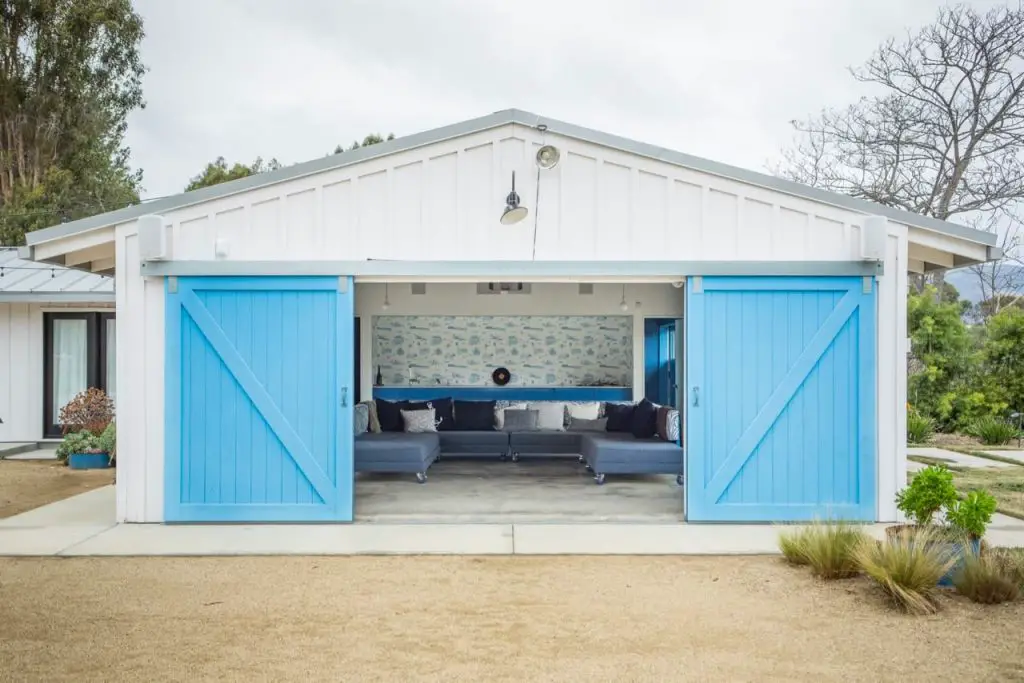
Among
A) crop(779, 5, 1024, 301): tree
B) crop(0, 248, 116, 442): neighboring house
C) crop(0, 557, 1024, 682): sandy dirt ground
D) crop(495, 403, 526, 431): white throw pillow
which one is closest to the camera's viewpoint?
crop(0, 557, 1024, 682): sandy dirt ground

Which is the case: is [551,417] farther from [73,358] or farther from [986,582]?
[986,582]

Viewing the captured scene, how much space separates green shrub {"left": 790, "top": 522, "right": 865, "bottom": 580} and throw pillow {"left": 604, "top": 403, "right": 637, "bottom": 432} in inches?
219

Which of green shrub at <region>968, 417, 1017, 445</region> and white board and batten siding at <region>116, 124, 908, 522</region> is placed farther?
green shrub at <region>968, 417, 1017, 445</region>

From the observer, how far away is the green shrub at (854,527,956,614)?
5.36 m

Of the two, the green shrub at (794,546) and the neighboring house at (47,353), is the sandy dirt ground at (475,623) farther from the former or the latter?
the neighboring house at (47,353)

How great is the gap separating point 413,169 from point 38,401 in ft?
29.5

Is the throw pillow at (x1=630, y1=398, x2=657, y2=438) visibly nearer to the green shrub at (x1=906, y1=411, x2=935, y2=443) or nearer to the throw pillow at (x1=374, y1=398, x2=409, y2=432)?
the throw pillow at (x1=374, y1=398, x2=409, y2=432)

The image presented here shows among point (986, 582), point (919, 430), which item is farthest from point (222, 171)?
point (986, 582)

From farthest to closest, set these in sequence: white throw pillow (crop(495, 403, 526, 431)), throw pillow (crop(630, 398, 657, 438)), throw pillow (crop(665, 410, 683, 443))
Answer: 1. white throw pillow (crop(495, 403, 526, 431))
2. throw pillow (crop(630, 398, 657, 438))
3. throw pillow (crop(665, 410, 683, 443))

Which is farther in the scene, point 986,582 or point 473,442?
point 473,442

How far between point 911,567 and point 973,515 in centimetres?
65

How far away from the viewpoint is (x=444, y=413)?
42.3 ft

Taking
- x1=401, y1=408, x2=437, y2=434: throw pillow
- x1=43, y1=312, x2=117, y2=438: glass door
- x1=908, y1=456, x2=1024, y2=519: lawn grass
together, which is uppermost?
x1=43, y1=312, x2=117, y2=438: glass door

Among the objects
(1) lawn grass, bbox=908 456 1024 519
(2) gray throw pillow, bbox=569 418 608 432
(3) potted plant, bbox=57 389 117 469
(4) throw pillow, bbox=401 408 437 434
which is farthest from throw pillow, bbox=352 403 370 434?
(1) lawn grass, bbox=908 456 1024 519
